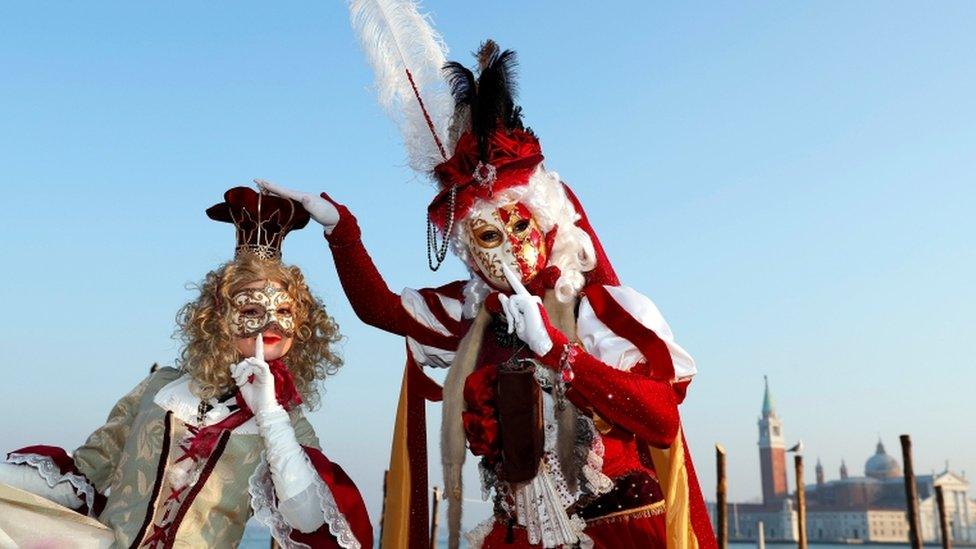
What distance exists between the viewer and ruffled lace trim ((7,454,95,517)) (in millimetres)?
3123

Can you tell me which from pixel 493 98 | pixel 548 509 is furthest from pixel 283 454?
pixel 493 98

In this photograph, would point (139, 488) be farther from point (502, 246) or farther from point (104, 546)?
point (502, 246)

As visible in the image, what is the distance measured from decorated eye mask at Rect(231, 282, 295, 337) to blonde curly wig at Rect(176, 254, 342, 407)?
0.03 m

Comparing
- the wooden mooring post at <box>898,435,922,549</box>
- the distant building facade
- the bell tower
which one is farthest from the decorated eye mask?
the bell tower

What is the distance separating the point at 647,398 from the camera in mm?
2756

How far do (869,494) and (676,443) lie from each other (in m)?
103

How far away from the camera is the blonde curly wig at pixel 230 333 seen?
321 cm

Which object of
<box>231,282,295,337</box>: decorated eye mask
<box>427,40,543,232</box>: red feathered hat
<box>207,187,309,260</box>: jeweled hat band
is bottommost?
<box>231,282,295,337</box>: decorated eye mask

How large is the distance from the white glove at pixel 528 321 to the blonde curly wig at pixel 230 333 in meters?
0.90

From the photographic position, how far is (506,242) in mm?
3092

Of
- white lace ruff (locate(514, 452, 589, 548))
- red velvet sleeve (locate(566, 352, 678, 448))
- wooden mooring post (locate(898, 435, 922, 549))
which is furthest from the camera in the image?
wooden mooring post (locate(898, 435, 922, 549))

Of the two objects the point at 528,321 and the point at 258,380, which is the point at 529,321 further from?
the point at 258,380

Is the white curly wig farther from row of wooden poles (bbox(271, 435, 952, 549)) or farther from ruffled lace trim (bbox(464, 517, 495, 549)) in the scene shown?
row of wooden poles (bbox(271, 435, 952, 549))

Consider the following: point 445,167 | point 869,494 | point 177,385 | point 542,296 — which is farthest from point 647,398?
point 869,494
